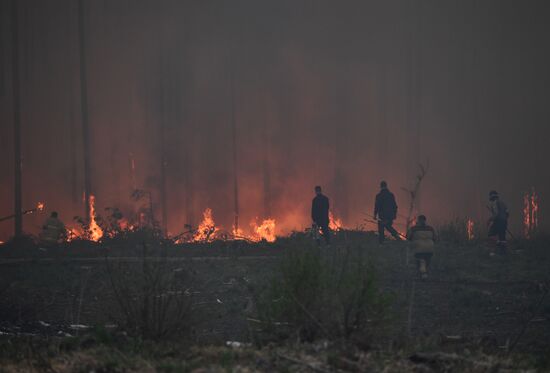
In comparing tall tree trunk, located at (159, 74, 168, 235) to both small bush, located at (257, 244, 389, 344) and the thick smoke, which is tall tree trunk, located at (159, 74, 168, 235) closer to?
the thick smoke

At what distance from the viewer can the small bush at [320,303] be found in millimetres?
8445

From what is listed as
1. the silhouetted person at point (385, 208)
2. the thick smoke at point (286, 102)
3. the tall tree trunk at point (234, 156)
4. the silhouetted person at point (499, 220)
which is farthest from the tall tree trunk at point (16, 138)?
the silhouetted person at point (499, 220)

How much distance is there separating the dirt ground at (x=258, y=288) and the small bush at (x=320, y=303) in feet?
1.44

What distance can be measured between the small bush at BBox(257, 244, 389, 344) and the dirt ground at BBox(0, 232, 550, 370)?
0.44m

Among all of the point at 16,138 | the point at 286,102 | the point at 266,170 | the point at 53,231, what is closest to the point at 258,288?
the point at 53,231

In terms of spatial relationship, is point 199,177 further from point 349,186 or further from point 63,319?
point 63,319

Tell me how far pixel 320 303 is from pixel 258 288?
4.75 meters

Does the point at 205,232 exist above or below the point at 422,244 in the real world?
above

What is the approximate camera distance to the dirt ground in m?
11.6

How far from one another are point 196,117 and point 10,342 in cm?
4340

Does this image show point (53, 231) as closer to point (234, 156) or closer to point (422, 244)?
point (422, 244)

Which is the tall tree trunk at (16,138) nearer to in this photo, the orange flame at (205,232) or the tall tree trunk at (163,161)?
the orange flame at (205,232)

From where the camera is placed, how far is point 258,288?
1327 centimetres

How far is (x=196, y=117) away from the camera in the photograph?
52.0 metres
